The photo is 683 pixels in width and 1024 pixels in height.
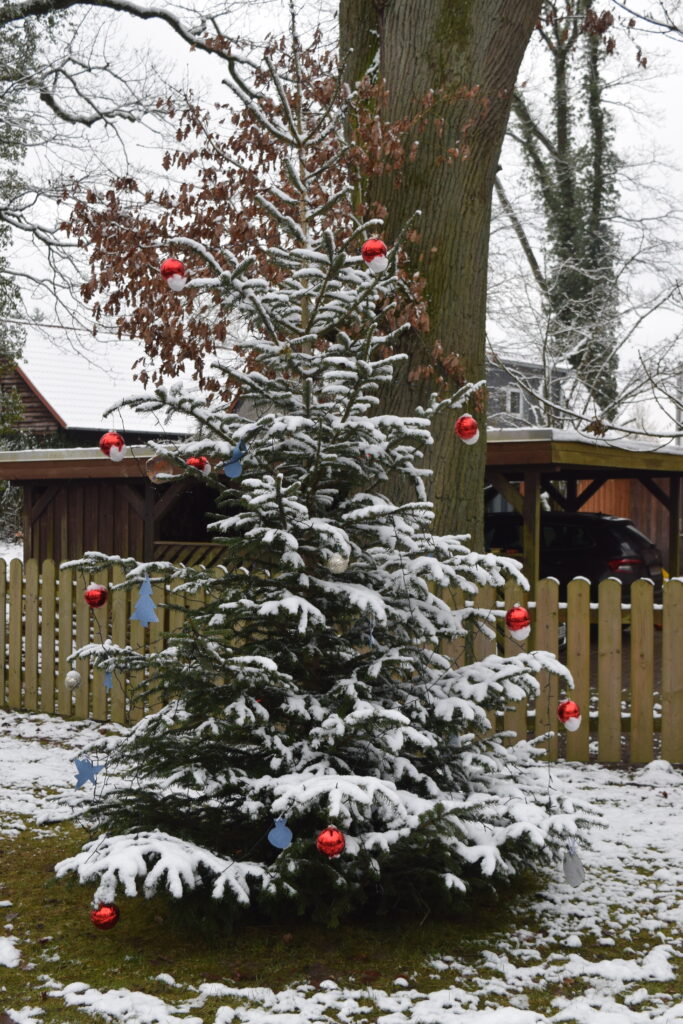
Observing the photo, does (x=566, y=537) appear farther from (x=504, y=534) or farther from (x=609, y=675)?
(x=609, y=675)

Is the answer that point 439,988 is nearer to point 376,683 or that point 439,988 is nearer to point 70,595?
point 376,683

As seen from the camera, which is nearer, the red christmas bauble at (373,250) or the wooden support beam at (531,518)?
the red christmas bauble at (373,250)

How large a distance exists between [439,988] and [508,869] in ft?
1.99

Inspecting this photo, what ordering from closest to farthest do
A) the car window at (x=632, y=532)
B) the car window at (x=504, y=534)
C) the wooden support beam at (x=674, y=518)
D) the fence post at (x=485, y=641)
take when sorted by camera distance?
1. the fence post at (x=485, y=641)
2. the car window at (x=632, y=532)
3. the car window at (x=504, y=534)
4. the wooden support beam at (x=674, y=518)

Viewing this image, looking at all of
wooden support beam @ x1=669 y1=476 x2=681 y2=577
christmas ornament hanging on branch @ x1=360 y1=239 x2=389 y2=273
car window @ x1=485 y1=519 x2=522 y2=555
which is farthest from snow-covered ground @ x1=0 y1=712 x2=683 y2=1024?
wooden support beam @ x1=669 y1=476 x2=681 y2=577

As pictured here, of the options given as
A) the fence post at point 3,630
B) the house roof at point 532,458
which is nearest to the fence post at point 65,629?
the fence post at point 3,630

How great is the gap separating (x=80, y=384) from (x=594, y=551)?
22.0 metres

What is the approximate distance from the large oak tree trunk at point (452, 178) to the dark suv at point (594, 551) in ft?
26.7

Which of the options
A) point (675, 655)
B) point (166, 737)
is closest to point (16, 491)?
point (675, 655)

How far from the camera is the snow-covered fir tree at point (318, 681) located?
4.06 metres

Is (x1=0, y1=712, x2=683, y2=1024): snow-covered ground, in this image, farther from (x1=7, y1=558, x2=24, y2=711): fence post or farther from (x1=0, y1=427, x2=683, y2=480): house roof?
(x1=0, y1=427, x2=683, y2=480): house roof

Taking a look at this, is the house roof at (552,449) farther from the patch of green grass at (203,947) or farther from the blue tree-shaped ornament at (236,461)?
the patch of green grass at (203,947)

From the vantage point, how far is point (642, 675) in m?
8.08

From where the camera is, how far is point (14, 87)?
1817 centimetres
